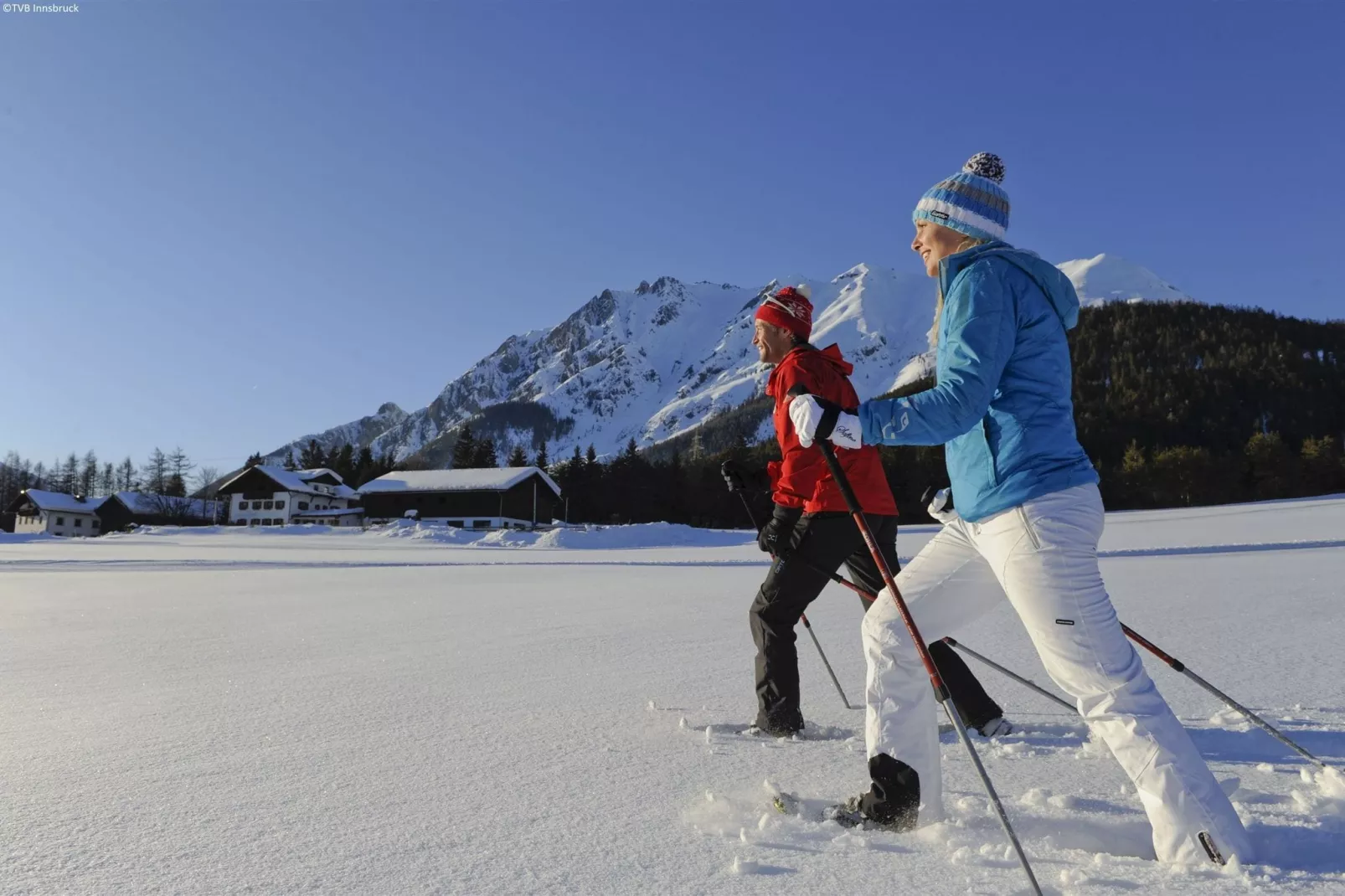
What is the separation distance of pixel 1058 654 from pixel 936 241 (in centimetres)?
134

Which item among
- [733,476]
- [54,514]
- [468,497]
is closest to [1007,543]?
[733,476]

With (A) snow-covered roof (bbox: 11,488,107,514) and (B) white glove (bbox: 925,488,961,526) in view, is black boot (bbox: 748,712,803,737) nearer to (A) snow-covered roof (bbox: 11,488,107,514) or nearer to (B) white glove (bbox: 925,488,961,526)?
(B) white glove (bbox: 925,488,961,526)

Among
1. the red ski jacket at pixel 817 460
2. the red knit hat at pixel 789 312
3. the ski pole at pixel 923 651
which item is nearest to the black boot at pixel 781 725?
the red ski jacket at pixel 817 460

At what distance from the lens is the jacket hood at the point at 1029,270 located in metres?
2.35

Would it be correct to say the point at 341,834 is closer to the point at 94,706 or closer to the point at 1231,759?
the point at 94,706

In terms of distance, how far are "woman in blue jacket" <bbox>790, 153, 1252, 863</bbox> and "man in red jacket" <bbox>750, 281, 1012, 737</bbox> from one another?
79 centimetres

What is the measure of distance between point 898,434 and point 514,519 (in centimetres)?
5417

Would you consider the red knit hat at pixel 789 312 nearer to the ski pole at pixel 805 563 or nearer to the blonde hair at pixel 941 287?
the ski pole at pixel 805 563

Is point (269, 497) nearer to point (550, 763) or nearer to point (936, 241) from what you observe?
point (550, 763)

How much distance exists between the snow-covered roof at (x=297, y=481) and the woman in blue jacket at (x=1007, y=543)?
64.6m

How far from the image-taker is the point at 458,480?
2215 inches

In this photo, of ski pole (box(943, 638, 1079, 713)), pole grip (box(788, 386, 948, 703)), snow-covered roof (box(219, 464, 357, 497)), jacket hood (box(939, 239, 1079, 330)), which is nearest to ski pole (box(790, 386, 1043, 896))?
pole grip (box(788, 386, 948, 703))

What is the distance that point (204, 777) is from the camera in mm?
2572

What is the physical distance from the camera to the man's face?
11.8 ft
